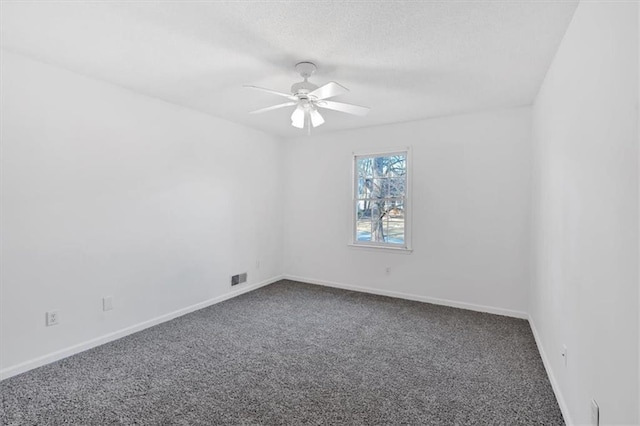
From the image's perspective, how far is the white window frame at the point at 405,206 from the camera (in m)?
4.30

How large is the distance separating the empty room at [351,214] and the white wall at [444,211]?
0.03 m

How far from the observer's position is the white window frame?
430 centimetres

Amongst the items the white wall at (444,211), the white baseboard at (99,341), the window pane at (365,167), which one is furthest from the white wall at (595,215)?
the white baseboard at (99,341)

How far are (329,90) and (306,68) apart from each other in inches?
11.2

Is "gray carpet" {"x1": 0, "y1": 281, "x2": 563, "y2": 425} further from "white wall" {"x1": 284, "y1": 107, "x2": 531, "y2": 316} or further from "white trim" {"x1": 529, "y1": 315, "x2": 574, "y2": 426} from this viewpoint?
"white wall" {"x1": 284, "y1": 107, "x2": 531, "y2": 316}

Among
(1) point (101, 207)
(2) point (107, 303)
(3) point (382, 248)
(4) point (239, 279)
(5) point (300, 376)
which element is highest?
(1) point (101, 207)

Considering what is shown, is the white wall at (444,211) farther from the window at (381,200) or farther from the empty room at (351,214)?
the window at (381,200)

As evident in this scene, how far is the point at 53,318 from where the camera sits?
2.61 metres

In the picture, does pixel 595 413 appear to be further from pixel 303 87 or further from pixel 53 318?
pixel 53 318

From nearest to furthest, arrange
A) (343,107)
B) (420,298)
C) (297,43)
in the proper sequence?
1. (297,43)
2. (343,107)
3. (420,298)

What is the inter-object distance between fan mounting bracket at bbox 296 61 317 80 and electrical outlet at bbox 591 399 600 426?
2.57 metres

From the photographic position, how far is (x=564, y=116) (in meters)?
2.05

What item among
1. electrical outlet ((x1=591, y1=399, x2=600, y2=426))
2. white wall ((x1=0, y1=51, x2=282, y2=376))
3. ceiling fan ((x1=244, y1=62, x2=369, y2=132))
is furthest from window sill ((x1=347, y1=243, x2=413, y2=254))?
electrical outlet ((x1=591, y1=399, x2=600, y2=426))

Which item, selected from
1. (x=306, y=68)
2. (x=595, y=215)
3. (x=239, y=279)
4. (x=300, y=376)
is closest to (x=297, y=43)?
(x=306, y=68)
